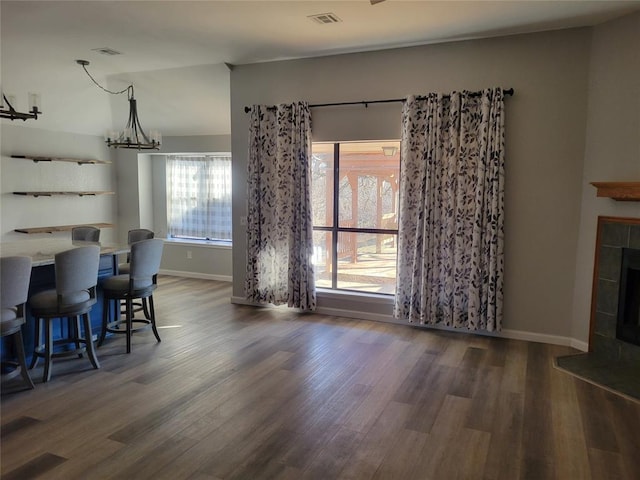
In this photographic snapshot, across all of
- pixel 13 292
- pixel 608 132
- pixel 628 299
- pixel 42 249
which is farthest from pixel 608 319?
pixel 42 249

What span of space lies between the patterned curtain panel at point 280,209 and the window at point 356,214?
12.2 inches

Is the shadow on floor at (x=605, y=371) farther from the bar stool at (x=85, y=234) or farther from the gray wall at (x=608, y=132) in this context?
the bar stool at (x=85, y=234)

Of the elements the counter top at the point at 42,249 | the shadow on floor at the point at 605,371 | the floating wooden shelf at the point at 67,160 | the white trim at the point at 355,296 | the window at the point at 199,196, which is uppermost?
the floating wooden shelf at the point at 67,160

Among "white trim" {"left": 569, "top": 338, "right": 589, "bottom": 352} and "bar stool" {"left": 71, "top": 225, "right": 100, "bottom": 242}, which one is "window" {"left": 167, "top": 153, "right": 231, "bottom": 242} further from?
"white trim" {"left": 569, "top": 338, "right": 589, "bottom": 352}

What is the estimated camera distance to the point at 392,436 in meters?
2.72

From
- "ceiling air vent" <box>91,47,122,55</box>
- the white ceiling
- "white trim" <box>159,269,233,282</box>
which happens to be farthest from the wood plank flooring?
"ceiling air vent" <box>91,47,122,55</box>

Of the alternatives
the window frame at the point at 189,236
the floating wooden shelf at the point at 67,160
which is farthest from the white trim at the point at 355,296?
the floating wooden shelf at the point at 67,160

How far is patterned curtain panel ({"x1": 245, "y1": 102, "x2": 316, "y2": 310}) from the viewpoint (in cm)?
521

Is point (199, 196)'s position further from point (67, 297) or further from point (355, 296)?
point (67, 297)

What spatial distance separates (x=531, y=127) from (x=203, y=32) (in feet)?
10.9

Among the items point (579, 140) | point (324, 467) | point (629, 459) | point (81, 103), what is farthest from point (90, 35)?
point (629, 459)

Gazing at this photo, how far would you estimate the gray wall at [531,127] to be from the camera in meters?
4.18

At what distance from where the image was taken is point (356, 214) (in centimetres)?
532

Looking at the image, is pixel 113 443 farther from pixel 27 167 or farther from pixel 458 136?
pixel 27 167
